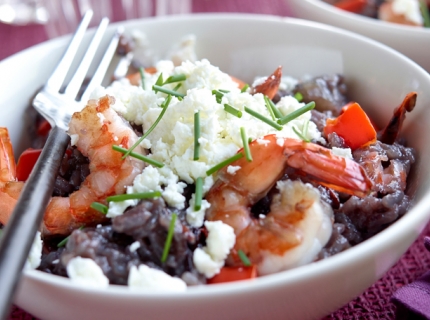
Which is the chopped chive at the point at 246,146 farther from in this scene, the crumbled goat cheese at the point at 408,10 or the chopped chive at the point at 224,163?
the crumbled goat cheese at the point at 408,10

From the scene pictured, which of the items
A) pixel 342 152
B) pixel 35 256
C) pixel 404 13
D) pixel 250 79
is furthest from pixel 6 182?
pixel 404 13

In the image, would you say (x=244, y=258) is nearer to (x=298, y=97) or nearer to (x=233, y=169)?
(x=233, y=169)

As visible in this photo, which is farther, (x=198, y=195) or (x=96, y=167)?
(x=96, y=167)

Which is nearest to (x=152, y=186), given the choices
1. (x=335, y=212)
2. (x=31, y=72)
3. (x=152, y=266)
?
(x=152, y=266)

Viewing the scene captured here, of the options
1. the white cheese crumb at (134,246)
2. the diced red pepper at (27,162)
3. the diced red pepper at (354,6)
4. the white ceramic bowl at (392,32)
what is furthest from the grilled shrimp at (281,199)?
the diced red pepper at (354,6)

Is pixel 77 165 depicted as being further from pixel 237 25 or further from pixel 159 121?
pixel 237 25

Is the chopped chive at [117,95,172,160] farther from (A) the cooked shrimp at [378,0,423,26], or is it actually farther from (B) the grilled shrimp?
(A) the cooked shrimp at [378,0,423,26]
